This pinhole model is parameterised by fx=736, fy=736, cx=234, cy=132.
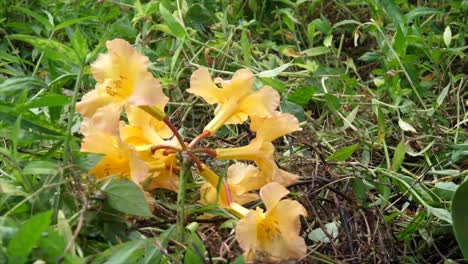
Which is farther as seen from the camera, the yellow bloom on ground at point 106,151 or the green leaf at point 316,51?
the green leaf at point 316,51

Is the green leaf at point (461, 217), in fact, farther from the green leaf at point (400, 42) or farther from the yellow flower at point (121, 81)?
the green leaf at point (400, 42)

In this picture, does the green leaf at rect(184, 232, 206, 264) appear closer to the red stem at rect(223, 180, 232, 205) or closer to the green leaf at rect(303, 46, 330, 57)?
the red stem at rect(223, 180, 232, 205)

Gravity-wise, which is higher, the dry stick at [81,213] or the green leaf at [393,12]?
the dry stick at [81,213]

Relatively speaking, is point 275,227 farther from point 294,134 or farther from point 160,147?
point 294,134

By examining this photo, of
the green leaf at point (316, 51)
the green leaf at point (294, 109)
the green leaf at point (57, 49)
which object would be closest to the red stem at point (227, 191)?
the green leaf at point (57, 49)

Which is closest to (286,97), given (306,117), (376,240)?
(306,117)

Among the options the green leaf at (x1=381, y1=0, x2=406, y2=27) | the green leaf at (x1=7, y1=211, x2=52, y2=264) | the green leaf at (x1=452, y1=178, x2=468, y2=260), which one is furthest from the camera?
the green leaf at (x1=381, y1=0, x2=406, y2=27)

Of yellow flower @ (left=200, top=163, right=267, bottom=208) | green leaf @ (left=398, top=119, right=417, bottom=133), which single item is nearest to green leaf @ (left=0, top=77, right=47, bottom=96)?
yellow flower @ (left=200, top=163, right=267, bottom=208)
